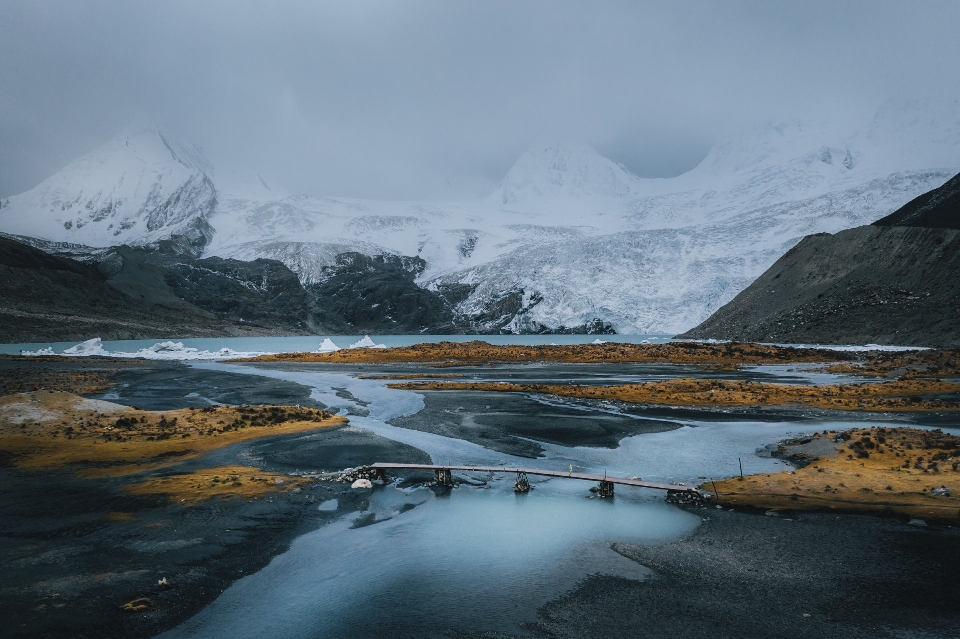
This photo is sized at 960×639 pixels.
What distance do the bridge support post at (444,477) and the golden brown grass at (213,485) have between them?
481 cm

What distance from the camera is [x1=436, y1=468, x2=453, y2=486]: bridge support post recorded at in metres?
20.2

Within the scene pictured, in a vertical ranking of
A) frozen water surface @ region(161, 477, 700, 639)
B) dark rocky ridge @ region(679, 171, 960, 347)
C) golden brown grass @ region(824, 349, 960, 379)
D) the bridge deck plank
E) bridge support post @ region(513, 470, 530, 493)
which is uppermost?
dark rocky ridge @ region(679, 171, 960, 347)

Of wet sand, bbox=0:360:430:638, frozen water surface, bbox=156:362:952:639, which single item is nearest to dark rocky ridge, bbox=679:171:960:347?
frozen water surface, bbox=156:362:952:639

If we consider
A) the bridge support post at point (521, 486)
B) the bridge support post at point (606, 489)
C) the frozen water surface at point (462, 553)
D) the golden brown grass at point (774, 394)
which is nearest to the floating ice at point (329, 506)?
the frozen water surface at point (462, 553)

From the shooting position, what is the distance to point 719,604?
11.0m

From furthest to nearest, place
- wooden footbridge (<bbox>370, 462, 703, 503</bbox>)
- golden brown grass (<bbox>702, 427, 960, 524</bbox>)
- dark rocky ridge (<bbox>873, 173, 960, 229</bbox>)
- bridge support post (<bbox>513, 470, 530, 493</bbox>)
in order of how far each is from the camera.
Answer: dark rocky ridge (<bbox>873, 173, 960, 229</bbox>) < bridge support post (<bbox>513, 470, 530, 493</bbox>) < wooden footbridge (<bbox>370, 462, 703, 503</bbox>) < golden brown grass (<bbox>702, 427, 960, 524</bbox>)

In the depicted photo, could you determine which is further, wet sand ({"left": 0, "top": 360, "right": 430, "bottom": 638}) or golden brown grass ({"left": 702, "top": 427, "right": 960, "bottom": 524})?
golden brown grass ({"left": 702, "top": 427, "right": 960, "bottom": 524})

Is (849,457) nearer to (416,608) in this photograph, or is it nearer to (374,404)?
(416,608)

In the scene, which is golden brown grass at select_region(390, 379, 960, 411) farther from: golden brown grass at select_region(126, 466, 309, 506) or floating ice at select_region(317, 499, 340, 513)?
golden brown grass at select_region(126, 466, 309, 506)

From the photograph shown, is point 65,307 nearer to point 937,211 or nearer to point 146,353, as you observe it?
point 146,353

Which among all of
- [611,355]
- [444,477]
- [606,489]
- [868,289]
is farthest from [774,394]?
Answer: [868,289]

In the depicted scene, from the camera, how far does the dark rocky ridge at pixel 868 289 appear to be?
82.5 metres

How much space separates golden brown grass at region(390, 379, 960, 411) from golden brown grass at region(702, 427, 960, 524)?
15111 mm

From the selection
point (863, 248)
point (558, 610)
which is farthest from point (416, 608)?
point (863, 248)
